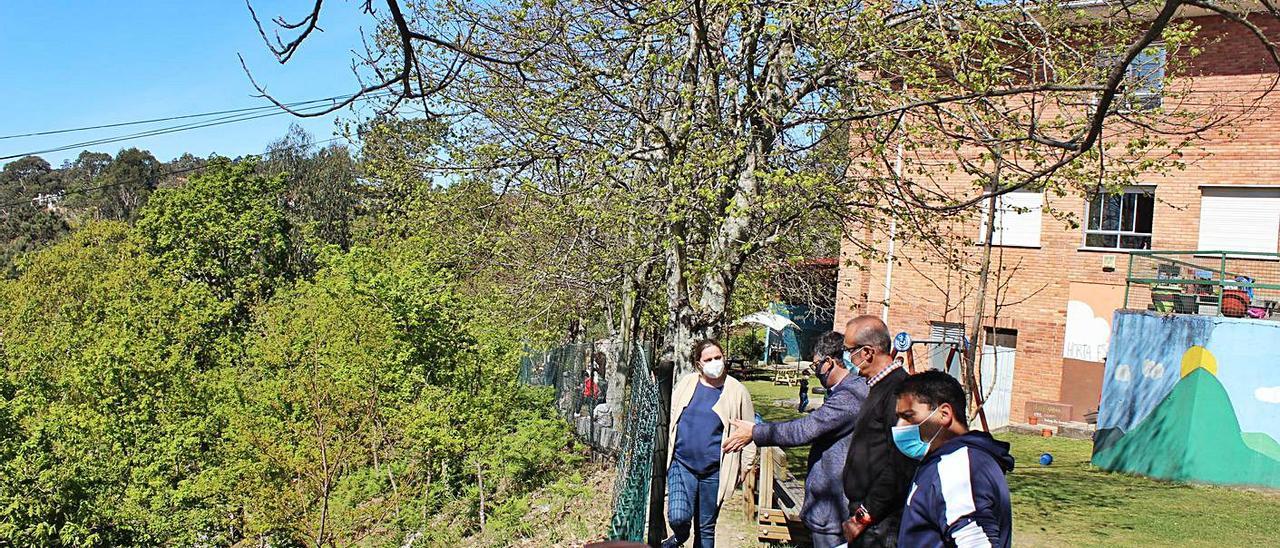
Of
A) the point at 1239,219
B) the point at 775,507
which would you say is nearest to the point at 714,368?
the point at 775,507

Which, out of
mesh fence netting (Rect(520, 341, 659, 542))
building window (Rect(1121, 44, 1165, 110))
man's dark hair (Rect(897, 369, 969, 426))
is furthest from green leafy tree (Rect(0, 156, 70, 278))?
man's dark hair (Rect(897, 369, 969, 426))

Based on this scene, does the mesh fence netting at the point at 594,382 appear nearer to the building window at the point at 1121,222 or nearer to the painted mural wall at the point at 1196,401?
the painted mural wall at the point at 1196,401

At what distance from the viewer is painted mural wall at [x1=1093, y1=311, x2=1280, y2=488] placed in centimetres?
1454

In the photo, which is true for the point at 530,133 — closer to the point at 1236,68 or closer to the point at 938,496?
the point at 938,496

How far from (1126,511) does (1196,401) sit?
11.2 ft

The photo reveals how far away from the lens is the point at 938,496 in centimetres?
362

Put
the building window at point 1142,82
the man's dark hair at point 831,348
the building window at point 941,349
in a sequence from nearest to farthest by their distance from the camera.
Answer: the man's dark hair at point 831,348, the building window at point 1142,82, the building window at point 941,349

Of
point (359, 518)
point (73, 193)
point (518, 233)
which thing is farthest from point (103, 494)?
point (73, 193)

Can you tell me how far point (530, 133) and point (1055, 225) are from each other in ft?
47.5

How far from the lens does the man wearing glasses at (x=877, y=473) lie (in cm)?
461

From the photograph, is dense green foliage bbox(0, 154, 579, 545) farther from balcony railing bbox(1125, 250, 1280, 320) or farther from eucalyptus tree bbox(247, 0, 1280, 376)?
balcony railing bbox(1125, 250, 1280, 320)

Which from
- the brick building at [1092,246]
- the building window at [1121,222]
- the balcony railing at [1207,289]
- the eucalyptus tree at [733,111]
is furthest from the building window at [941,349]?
the eucalyptus tree at [733,111]

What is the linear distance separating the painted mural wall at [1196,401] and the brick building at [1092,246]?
4.65m

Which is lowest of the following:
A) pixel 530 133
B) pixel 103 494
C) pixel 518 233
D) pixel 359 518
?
pixel 103 494
